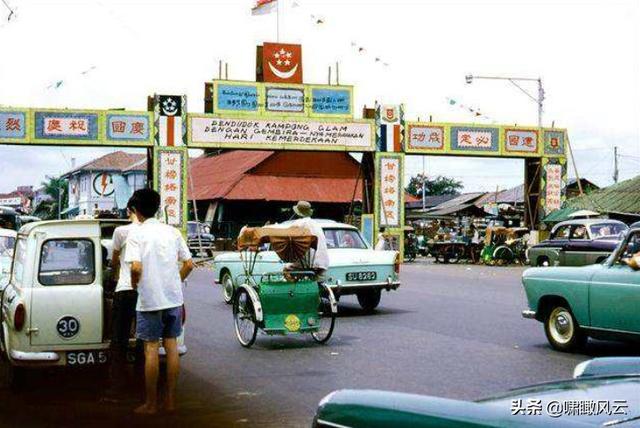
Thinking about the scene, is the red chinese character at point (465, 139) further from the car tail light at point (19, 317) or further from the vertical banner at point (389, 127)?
the car tail light at point (19, 317)

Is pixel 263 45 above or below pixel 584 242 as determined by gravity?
above

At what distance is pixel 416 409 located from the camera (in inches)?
104

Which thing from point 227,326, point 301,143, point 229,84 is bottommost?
point 227,326

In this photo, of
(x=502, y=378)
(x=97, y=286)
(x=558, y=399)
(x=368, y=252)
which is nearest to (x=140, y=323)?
(x=97, y=286)

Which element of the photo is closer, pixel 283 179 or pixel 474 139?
pixel 474 139

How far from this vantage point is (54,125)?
32500mm

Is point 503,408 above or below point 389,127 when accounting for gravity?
below

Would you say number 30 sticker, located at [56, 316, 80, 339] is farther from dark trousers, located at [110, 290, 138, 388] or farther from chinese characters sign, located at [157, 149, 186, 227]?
chinese characters sign, located at [157, 149, 186, 227]

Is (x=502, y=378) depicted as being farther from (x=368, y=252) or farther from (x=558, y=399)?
(x=368, y=252)

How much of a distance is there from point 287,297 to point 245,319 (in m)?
0.62

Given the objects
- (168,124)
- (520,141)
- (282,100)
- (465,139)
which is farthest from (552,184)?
(168,124)

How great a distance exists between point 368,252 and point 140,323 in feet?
27.2

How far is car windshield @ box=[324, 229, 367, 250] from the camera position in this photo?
50.6ft

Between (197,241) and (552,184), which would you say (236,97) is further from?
(552,184)
